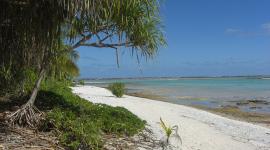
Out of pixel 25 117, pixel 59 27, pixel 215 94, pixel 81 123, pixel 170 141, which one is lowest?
pixel 215 94

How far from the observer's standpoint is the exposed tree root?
22.6 ft

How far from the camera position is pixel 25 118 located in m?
7.00

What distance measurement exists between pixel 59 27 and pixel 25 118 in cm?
195

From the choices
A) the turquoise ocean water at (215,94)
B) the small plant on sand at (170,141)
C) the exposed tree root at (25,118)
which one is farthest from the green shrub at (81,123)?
the turquoise ocean water at (215,94)

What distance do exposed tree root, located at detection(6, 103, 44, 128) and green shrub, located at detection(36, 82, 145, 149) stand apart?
207mm

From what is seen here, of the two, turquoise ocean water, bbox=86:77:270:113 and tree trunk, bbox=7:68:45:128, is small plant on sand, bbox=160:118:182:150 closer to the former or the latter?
tree trunk, bbox=7:68:45:128

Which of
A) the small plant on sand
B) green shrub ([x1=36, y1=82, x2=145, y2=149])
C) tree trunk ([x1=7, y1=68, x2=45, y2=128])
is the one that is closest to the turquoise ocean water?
the small plant on sand

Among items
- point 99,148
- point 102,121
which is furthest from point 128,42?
point 99,148

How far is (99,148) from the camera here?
243 inches

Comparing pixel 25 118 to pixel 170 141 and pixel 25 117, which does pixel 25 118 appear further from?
pixel 170 141

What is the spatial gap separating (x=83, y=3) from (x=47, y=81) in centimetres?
836

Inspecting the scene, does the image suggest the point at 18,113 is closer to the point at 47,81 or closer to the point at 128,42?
the point at 128,42

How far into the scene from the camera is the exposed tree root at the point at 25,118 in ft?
22.6

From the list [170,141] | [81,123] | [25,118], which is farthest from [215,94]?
[25,118]
